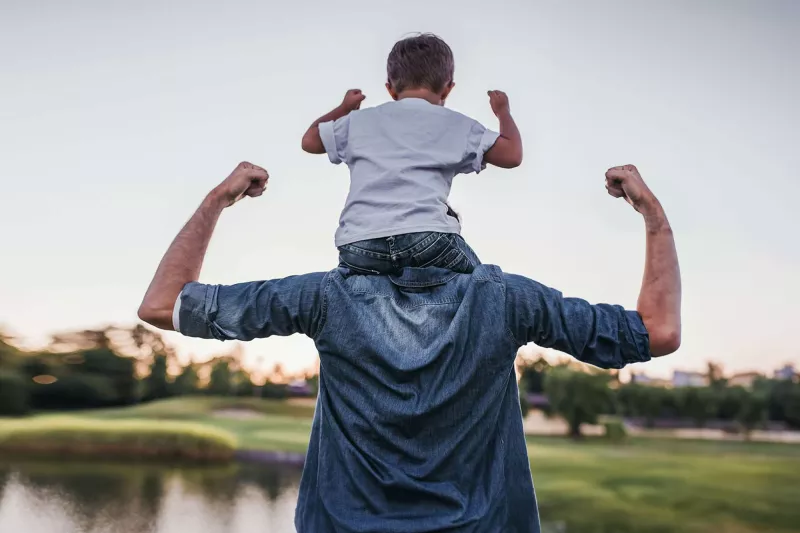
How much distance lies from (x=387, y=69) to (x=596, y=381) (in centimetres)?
581

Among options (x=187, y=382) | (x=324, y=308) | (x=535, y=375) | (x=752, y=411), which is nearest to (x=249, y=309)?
(x=324, y=308)

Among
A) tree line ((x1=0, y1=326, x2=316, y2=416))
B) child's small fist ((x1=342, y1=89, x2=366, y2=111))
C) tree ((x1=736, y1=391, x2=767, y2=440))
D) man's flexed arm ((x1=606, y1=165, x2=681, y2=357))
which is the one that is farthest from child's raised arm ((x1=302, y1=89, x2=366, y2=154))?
Answer: tree ((x1=736, y1=391, x2=767, y2=440))

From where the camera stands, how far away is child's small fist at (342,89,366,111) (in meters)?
1.02

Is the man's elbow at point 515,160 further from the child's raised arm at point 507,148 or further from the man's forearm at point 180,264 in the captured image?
the man's forearm at point 180,264

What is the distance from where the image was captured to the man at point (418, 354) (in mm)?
816

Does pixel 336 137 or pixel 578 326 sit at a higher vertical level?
pixel 336 137

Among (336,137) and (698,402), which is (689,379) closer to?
(698,402)

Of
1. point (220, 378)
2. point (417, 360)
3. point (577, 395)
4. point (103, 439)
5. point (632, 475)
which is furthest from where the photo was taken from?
point (577, 395)

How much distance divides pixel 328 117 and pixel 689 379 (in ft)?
19.3

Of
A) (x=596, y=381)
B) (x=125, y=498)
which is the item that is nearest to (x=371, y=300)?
(x=125, y=498)

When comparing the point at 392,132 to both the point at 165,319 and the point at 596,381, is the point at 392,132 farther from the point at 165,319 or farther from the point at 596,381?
the point at 596,381

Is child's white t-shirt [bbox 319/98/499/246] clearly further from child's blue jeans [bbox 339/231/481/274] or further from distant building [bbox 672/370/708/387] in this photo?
distant building [bbox 672/370/708/387]

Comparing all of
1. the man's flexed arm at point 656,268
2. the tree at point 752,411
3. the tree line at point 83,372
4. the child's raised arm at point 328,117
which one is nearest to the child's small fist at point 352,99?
the child's raised arm at point 328,117

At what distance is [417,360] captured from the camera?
0.82 metres
